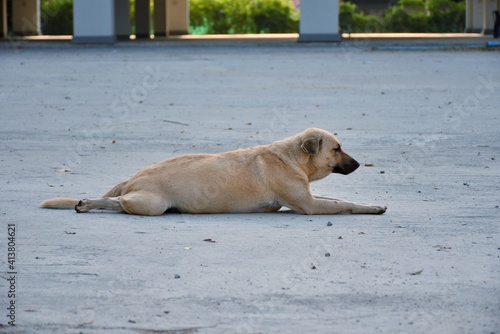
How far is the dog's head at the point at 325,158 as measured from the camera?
9.47 meters

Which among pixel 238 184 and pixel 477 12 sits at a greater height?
pixel 477 12

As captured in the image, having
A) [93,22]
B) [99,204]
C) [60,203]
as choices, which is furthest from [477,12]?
[99,204]

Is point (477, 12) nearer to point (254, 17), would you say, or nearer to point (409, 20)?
point (409, 20)

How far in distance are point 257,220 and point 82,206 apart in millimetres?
1580

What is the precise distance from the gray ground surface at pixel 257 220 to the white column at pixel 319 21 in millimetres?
13966

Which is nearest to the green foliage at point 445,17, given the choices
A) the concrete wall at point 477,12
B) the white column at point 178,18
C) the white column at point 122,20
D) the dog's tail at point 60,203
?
the concrete wall at point 477,12

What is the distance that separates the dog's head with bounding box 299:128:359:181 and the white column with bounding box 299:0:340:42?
2792cm

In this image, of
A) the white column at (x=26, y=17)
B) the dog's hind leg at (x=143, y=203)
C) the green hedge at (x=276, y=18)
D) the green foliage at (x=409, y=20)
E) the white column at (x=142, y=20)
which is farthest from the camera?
the green hedge at (x=276, y=18)

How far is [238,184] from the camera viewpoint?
29.9 feet

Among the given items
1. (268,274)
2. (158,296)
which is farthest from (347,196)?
(158,296)

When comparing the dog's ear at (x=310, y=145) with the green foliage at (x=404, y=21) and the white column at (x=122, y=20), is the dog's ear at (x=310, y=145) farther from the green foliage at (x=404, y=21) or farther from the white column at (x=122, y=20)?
the green foliage at (x=404, y=21)

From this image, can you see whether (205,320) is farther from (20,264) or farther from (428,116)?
(428,116)

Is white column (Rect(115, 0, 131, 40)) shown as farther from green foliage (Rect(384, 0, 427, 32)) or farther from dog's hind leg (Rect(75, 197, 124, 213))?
dog's hind leg (Rect(75, 197, 124, 213))

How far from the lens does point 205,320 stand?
5.96 m
